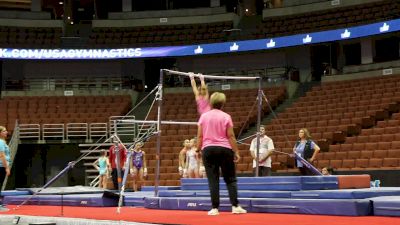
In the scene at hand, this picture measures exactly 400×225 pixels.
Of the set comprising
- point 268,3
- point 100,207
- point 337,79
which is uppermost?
point 268,3

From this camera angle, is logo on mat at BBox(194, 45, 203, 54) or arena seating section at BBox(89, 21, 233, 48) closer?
logo on mat at BBox(194, 45, 203, 54)

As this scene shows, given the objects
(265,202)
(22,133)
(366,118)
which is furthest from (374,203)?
(22,133)

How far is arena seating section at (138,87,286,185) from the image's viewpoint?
1781 cm

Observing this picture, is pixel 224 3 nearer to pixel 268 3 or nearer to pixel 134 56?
pixel 268 3

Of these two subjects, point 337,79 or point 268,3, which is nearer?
point 337,79

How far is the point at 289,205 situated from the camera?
7.19m

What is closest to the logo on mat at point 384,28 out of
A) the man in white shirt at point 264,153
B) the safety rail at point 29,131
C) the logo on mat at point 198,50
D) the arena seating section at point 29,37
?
the logo on mat at point 198,50

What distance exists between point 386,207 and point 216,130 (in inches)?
86.7

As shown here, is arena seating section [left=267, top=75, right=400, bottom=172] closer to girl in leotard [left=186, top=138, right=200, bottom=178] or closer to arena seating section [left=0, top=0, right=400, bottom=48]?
arena seating section [left=0, top=0, right=400, bottom=48]

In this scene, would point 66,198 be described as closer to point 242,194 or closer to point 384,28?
point 242,194

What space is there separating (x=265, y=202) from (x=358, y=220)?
1.62 metres

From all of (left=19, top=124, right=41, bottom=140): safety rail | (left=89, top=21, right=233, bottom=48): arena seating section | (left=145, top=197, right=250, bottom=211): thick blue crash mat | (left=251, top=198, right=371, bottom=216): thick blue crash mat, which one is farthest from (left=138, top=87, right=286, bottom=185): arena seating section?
(left=251, top=198, right=371, bottom=216): thick blue crash mat

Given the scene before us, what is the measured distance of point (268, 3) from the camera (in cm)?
2994

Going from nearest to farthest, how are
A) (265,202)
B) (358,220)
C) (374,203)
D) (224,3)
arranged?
(358,220) < (374,203) < (265,202) < (224,3)
